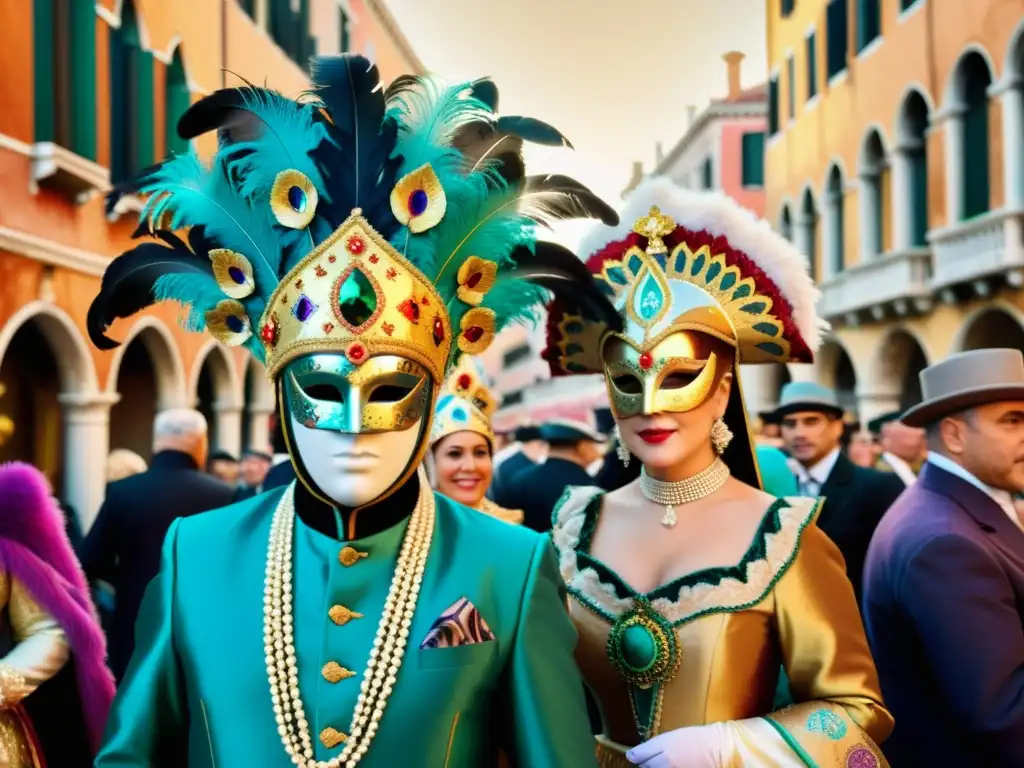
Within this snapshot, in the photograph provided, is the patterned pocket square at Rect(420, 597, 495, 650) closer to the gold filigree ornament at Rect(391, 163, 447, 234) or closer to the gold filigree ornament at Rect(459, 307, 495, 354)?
the gold filigree ornament at Rect(459, 307, 495, 354)

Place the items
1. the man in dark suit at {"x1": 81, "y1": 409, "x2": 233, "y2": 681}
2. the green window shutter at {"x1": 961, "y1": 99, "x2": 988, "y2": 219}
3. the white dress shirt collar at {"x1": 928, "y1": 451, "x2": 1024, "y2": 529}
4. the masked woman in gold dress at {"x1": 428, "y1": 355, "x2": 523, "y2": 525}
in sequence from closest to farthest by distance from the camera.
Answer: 1. the white dress shirt collar at {"x1": 928, "y1": 451, "x2": 1024, "y2": 529}
2. the masked woman in gold dress at {"x1": 428, "y1": 355, "x2": 523, "y2": 525}
3. the man in dark suit at {"x1": 81, "y1": 409, "x2": 233, "y2": 681}
4. the green window shutter at {"x1": 961, "y1": 99, "x2": 988, "y2": 219}

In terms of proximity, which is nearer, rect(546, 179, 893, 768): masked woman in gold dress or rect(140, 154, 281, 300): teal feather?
rect(140, 154, 281, 300): teal feather

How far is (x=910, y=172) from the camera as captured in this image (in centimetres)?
1416

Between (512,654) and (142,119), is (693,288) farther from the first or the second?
(142,119)

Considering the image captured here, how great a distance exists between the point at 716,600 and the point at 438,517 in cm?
62

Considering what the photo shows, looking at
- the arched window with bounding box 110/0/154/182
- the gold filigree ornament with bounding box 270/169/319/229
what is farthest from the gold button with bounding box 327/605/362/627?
the arched window with bounding box 110/0/154/182

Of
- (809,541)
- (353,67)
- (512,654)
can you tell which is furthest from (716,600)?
(353,67)

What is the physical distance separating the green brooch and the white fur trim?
76cm

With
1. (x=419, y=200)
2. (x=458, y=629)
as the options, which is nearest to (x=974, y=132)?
(x=419, y=200)

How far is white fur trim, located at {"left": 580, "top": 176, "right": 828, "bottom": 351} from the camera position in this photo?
8.35 feet

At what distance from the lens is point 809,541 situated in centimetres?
227

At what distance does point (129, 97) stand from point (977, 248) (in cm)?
849

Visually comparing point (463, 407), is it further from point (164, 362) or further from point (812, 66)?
point (812, 66)

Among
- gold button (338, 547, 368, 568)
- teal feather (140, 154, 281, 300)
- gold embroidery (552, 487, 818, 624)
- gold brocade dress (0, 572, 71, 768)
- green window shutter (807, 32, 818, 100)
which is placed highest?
green window shutter (807, 32, 818, 100)
